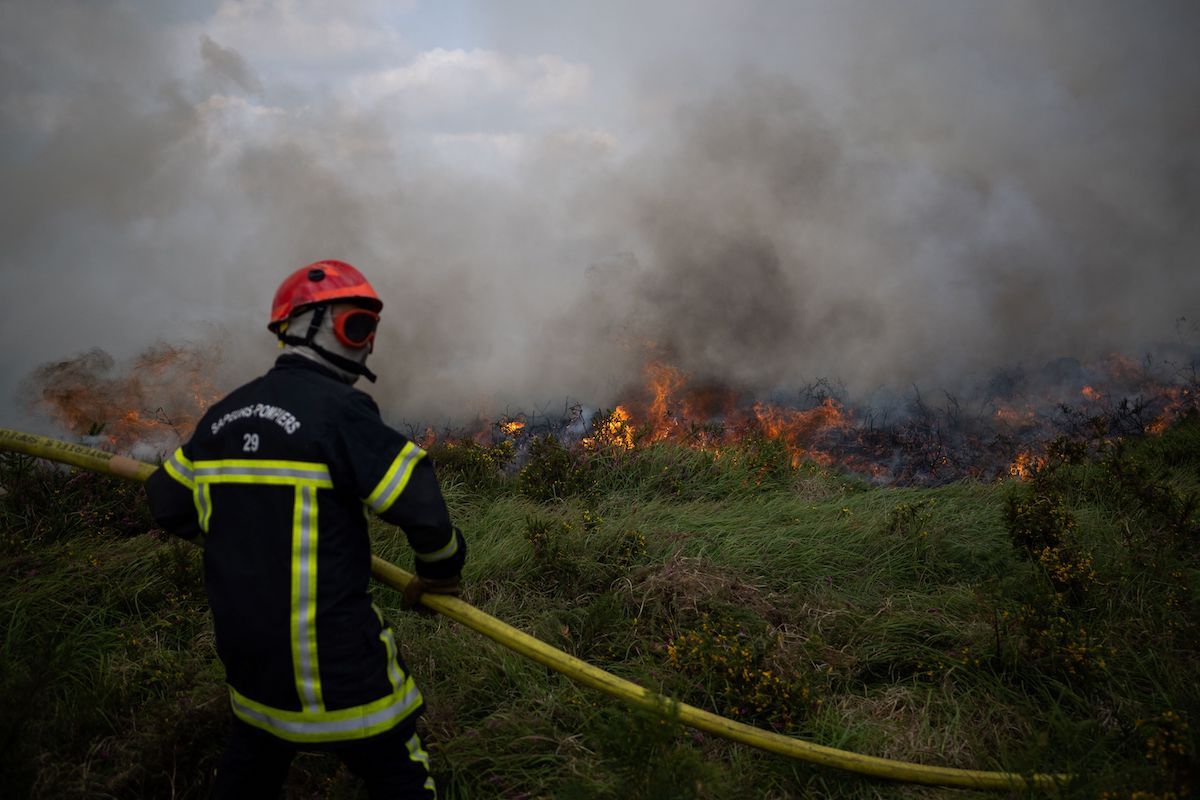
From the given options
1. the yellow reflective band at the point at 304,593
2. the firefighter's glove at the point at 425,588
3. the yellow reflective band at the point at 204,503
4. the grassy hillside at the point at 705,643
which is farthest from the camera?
the grassy hillside at the point at 705,643

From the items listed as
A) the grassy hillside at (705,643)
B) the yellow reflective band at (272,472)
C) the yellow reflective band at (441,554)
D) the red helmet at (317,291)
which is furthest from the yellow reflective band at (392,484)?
the grassy hillside at (705,643)

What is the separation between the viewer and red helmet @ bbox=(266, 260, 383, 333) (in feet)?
7.14

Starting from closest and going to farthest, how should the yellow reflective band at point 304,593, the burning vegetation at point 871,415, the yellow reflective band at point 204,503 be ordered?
the yellow reflective band at point 304,593, the yellow reflective band at point 204,503, the burning vegetation at point 871,415

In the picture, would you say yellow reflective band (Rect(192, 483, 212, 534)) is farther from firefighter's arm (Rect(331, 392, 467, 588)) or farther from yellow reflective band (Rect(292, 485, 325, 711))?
firefighter's arm (Rect(331, 392, 467, 588))

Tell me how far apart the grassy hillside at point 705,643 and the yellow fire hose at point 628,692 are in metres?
0.13

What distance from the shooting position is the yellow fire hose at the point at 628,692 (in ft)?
7.93

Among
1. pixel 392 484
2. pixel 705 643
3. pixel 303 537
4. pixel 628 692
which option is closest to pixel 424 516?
pixel 392 484

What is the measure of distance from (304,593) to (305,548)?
0.47 ft

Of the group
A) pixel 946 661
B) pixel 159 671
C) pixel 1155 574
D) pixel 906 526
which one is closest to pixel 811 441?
pixel 906 526

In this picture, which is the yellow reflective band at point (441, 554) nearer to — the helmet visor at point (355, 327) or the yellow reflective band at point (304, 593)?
the yellow reflective band at point (304, 593)

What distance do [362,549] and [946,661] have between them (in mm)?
3188

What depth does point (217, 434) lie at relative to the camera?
2.05 meters

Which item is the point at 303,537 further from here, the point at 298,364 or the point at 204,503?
the point at 298,364

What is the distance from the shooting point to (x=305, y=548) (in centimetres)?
192
